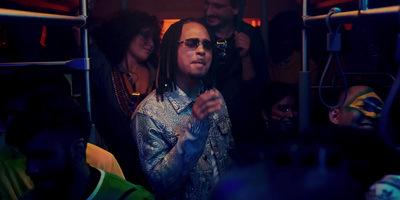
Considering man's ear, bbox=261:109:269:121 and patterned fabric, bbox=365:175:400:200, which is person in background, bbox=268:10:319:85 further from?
patterned fabric, bbox=365:175:400:200

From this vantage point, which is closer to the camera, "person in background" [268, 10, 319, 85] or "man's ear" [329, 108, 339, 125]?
"man's ear" [329, 108, 339, 125]

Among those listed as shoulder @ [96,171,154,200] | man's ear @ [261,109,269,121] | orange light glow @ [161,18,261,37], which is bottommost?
shoulder @ [96,171,154,200]

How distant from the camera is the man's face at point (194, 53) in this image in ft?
5.37

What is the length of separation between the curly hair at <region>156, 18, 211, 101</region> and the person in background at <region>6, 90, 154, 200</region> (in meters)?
0.44

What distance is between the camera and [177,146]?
153 cm

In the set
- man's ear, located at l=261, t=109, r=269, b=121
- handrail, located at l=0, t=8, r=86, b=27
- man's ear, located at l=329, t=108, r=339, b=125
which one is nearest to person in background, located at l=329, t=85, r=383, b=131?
man's ear, located at l=329, t=108, r=339, b=125

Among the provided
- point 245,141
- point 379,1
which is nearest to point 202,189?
point 245,141

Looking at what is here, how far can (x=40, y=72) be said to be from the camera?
4.71ft

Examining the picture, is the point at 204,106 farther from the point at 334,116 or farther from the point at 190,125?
the point at 334,116

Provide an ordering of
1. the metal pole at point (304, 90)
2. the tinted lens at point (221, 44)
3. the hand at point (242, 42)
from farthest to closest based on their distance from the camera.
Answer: the hand at point (242, 42) → the tinted lens at point (221, 44) → the metal pole at point (304, 90)

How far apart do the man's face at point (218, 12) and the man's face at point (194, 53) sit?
20 cm

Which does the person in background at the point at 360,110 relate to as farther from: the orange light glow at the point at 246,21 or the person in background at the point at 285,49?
the orange light glow at the point at 246,21

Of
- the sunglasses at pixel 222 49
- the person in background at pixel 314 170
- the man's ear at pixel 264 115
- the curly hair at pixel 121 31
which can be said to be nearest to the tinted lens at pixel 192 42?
the sunglasses at pixel 222 49

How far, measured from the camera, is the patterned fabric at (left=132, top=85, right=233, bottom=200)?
1.53m
